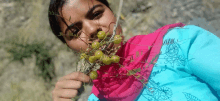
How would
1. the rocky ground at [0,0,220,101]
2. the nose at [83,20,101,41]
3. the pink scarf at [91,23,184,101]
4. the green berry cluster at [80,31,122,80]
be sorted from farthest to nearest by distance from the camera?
1. the rocky ground at [0,0,220,101]
2. the pink scarf at [91,23,184,101]
3. the nose at [83,20,101,41]
4. the green berry cluster at [80,31,122,80]

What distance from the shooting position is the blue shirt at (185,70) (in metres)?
1.03

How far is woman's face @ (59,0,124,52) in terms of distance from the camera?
3.38 feet

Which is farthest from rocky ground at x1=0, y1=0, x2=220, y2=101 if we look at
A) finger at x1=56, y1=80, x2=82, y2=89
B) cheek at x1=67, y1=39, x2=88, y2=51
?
finger at x1=56, y1=80, x2=82, y2=89

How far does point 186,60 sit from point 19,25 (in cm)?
350

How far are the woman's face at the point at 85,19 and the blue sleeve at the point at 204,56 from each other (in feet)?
1.87

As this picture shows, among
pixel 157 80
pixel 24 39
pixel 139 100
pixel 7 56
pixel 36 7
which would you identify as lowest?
pixel 139 100

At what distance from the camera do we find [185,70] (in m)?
A: 1.15

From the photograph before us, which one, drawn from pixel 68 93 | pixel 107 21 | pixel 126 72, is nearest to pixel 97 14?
pixel 107 21

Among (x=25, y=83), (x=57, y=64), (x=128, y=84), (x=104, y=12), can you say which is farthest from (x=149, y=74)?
(x=25, y=83)

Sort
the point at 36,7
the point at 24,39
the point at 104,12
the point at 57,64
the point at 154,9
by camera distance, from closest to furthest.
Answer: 1. the point at 104,12
2. the point at 154,9
3. the point at 57,64
4. the point at 24,39
5. the point at 36,7

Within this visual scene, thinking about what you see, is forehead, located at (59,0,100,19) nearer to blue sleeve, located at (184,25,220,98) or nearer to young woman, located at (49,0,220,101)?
young woman, located at (49,0,220,101)

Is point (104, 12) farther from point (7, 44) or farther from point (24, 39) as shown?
point (7, 44)

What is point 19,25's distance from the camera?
11.3 feet

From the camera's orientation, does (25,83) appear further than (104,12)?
Yes
